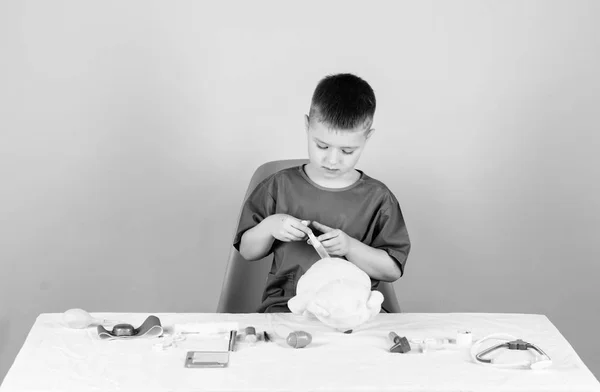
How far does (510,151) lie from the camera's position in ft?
8.17

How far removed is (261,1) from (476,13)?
643 mm

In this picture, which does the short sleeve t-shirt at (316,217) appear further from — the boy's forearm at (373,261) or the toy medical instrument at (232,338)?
the toy medical instrument at (232,338)

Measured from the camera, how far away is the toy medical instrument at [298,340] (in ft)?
4.50

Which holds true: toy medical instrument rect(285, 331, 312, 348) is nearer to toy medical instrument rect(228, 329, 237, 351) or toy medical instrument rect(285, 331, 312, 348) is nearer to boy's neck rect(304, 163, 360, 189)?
toy medical instrument rect(228, 329, 237, 351)

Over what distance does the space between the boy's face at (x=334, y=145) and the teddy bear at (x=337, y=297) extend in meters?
0.32

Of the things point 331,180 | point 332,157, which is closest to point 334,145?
point 332,157

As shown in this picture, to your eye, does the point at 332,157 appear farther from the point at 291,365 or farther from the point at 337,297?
the point at 291,365

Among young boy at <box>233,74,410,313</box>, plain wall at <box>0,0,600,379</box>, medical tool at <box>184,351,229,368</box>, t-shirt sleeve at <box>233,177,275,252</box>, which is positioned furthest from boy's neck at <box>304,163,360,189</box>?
medical tool at <box>184,351,229,368</box>

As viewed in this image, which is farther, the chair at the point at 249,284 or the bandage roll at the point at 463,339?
the chair at the point at 249,284

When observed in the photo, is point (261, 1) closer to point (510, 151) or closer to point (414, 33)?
point (414, 33)

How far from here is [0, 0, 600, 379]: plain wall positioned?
7.79 ft

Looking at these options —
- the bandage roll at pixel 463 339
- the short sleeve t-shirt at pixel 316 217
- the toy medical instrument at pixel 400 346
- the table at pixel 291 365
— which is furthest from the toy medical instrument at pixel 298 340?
the short sleeve t-shirt at pixel 316 217

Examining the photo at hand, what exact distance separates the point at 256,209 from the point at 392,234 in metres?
0.32

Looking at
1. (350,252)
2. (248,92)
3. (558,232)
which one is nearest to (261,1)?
(248,92)
